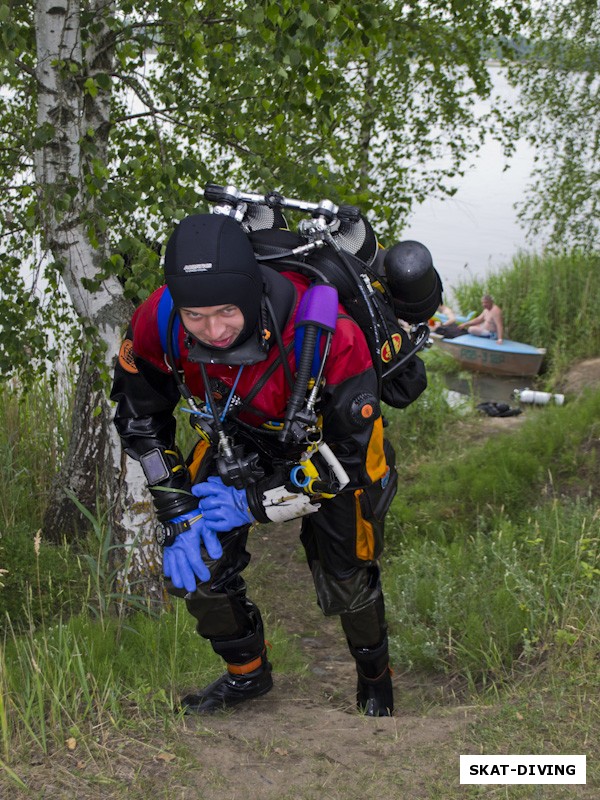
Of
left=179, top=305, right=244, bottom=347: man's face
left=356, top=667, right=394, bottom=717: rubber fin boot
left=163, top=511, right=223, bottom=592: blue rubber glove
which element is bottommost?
left=356, top=667, right=394, bottom=717: rubber fin boot

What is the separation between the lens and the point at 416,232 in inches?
827

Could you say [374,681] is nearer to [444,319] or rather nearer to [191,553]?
[191,553]

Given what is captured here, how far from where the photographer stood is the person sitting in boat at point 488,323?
490 inches

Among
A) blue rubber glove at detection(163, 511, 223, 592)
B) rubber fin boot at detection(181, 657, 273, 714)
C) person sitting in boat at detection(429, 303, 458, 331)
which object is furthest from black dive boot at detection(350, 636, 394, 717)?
person sitting in boat at detection(429, 303, 458, 331)

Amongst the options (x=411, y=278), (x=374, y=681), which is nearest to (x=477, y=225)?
(x=374, y=681)

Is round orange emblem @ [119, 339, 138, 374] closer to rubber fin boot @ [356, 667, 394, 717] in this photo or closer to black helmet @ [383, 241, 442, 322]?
black helmet @ [383, 241, 442, 322]

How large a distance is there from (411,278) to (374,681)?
1713 mm

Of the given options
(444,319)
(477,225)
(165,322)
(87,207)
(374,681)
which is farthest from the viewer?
(477,225)

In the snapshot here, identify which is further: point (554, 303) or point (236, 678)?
point (554, 303)

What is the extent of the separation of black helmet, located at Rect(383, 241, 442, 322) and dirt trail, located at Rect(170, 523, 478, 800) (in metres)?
1.54

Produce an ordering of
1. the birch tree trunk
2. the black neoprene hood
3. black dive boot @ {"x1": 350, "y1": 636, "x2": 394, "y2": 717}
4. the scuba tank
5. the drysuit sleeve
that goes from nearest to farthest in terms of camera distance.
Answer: the black neoprene hood < the scuba tank < the drysuit sleeve < black dive boot @ {"x1": 350, "y1": 636, "x2": 394, "y2": 717} < the birch tree trunk

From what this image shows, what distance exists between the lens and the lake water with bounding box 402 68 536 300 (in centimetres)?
1786

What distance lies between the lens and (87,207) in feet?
14.1

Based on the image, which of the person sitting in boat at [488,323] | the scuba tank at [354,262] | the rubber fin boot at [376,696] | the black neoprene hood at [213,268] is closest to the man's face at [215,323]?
the black neoprene hood at [213,268]
